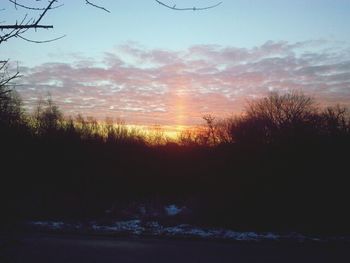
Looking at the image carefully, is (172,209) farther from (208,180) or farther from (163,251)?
(163,251)

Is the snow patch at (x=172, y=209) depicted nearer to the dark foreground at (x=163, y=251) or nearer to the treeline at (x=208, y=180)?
the treeline at (x=208, y=180)

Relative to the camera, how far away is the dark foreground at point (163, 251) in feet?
35.4

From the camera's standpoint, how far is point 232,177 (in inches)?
927

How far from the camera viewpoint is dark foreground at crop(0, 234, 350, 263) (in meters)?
10.8

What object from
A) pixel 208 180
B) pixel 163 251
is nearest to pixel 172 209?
pixel 208 180

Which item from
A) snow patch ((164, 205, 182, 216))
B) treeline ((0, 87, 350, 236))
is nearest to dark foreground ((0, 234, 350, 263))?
treeline ((0, 87, 350, 236))

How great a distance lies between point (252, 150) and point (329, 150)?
4546 mm

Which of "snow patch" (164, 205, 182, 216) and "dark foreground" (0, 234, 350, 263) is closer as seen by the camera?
"dark foreground" (0, 234, 350, 263)

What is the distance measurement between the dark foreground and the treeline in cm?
281

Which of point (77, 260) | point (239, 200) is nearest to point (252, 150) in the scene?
point (239, 200)

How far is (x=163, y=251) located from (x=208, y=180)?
15.6 m

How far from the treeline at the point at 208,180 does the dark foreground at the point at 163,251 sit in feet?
9.24

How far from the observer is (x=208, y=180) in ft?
89.5

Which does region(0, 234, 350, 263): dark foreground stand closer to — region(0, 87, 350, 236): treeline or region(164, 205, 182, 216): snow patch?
region(0, 87, 350, 236): treeline
